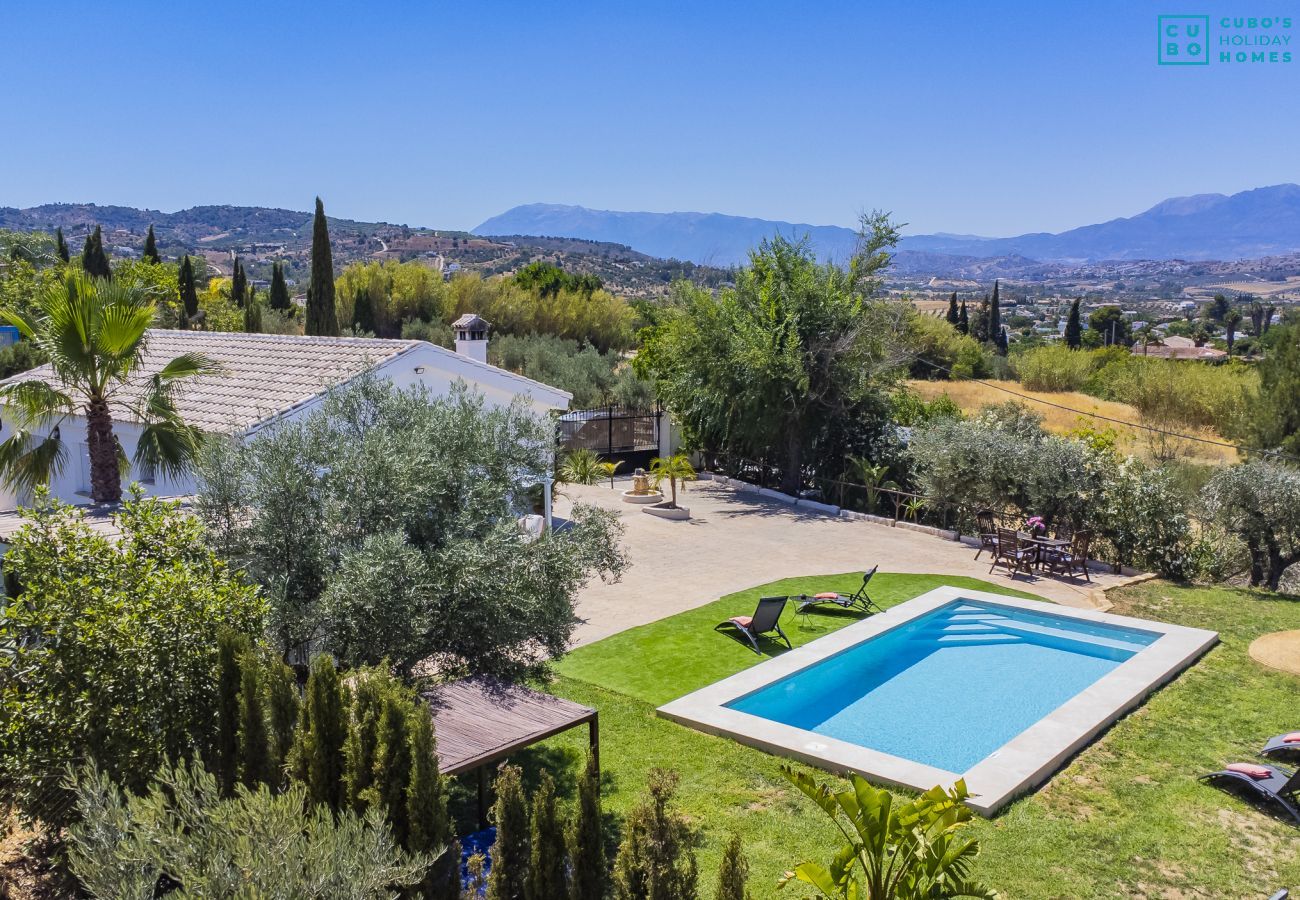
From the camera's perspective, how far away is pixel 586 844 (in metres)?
5.65

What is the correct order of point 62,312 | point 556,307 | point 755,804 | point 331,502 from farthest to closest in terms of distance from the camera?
point 556,307
point 62,312
point 755,804
point 331,502

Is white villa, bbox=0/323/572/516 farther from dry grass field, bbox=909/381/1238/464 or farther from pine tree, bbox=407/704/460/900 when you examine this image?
dry grass field, bbox=909/381/1238/464

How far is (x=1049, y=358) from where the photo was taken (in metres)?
55.9

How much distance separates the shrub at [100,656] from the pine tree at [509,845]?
2442mm

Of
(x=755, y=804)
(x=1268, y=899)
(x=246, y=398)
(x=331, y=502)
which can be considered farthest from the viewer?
(x=246, y=398)

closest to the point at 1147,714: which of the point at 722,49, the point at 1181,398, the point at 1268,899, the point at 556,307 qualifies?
the point at 1268,899

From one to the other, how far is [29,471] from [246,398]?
4.08 m

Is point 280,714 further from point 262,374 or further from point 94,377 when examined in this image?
point 262,374

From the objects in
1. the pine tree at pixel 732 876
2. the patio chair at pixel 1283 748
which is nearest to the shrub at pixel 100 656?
the pine tree at pixel 732 876

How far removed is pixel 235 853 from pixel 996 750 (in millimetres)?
8314

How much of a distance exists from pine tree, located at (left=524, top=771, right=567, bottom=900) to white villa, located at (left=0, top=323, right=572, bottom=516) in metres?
8.84

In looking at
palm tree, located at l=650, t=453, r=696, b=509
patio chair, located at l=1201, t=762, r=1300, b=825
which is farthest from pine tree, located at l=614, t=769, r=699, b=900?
palm tree, located at l=650, t=453, r=696, b=509

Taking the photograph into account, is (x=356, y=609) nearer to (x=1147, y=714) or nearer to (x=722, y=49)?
(x=1147, y=714)

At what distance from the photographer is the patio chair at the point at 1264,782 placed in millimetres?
8508
